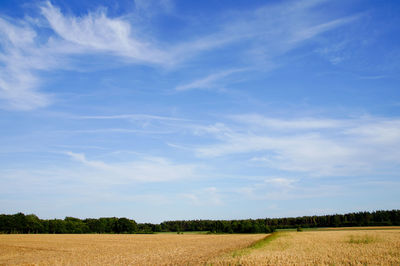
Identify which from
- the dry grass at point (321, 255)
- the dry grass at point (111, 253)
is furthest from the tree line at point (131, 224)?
the dry grass at point (321, 255)

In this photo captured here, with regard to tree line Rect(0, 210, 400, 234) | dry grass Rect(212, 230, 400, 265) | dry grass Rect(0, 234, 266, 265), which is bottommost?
tree line Rect(0, 210, 400, 234)

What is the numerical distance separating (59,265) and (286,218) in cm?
18618

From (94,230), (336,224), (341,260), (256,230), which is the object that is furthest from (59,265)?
(336,224)

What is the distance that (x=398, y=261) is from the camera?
17.5 meters

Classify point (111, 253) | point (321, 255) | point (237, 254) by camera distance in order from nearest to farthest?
point (321, 255)
point (237, 254)
point (111, 253)

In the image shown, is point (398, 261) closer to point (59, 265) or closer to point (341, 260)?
point (341, 260)

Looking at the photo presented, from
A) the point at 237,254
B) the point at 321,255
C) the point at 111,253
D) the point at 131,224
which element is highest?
the point at 321,255

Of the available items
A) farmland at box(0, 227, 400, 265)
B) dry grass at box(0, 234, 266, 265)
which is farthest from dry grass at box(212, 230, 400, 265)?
dry grass at box(0, 234, 266, 265)

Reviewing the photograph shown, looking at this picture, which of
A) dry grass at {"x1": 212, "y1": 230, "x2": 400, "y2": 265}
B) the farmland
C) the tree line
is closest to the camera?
dry grass at {"x1": 212, "y1": 230, "x2": 400, "y2": 265}

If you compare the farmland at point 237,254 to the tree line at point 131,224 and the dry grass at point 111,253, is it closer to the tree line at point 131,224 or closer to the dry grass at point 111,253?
the dry grass at point 111,253

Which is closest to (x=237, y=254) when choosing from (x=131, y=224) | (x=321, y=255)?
(x=321, y=255)

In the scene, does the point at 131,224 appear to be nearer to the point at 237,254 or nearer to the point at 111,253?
the point at 111,253

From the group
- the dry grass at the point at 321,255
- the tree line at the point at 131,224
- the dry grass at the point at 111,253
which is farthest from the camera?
the tree line at the point at 131,224

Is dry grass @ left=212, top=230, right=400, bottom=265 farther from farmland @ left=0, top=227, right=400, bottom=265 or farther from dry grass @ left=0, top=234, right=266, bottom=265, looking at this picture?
dry grass @ left=0, top=234, right=266, bottom=265
